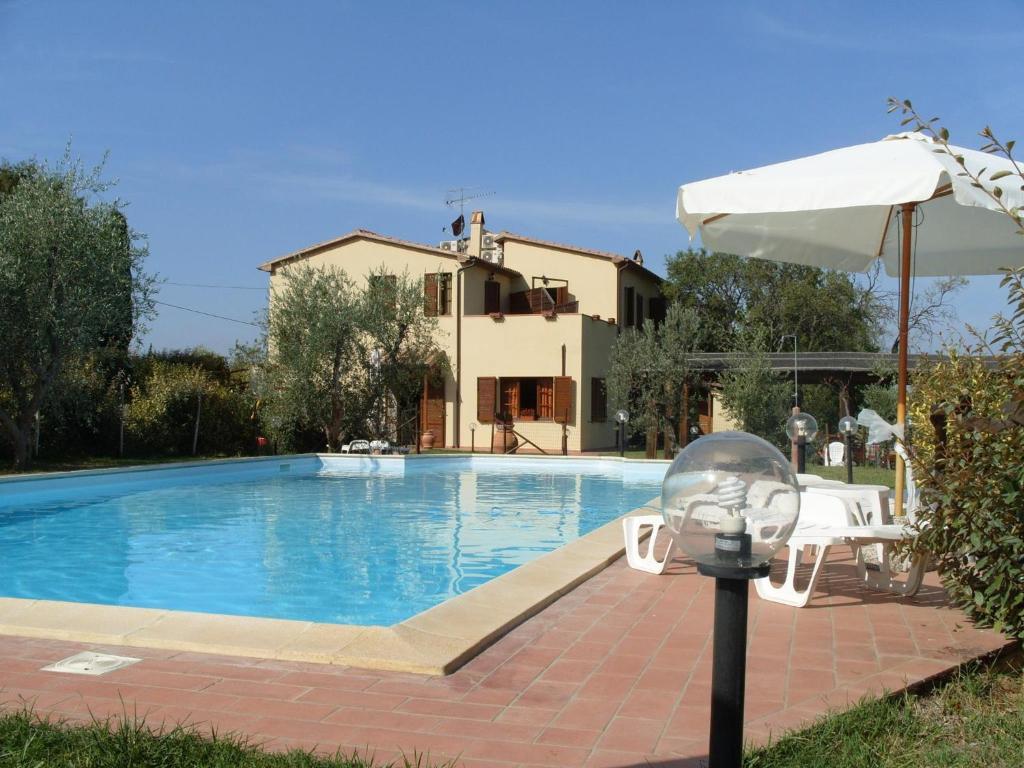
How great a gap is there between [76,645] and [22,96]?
33.5ft

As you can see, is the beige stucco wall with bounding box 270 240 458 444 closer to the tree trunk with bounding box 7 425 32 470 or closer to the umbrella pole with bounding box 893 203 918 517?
the tree trunk with bounding box 7 425 32 470

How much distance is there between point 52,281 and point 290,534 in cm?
760

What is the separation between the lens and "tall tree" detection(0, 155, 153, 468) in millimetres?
13992

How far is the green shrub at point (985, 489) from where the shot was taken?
3520 mm

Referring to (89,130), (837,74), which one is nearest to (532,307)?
(89,130)

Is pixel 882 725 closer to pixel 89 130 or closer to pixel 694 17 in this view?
pixel 694 17

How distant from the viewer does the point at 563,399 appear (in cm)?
2214

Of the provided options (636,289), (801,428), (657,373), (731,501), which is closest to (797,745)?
(731,501)

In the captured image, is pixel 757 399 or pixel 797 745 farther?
pixel 757 399

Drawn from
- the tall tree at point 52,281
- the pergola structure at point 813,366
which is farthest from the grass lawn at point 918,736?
the pergola structure at point 813,366

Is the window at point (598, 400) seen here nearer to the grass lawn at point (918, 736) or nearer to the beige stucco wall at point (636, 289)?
the beige stucco wall at point (636, 289)

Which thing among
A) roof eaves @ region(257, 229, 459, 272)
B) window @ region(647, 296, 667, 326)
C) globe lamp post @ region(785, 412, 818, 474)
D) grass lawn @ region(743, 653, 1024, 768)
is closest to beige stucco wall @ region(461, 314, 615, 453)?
roof eaves @ region(257, 229, 459, 272)

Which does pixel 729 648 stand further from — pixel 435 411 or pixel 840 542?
pixel 435 411

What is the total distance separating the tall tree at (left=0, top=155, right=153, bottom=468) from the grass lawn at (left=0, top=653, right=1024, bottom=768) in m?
12.7
